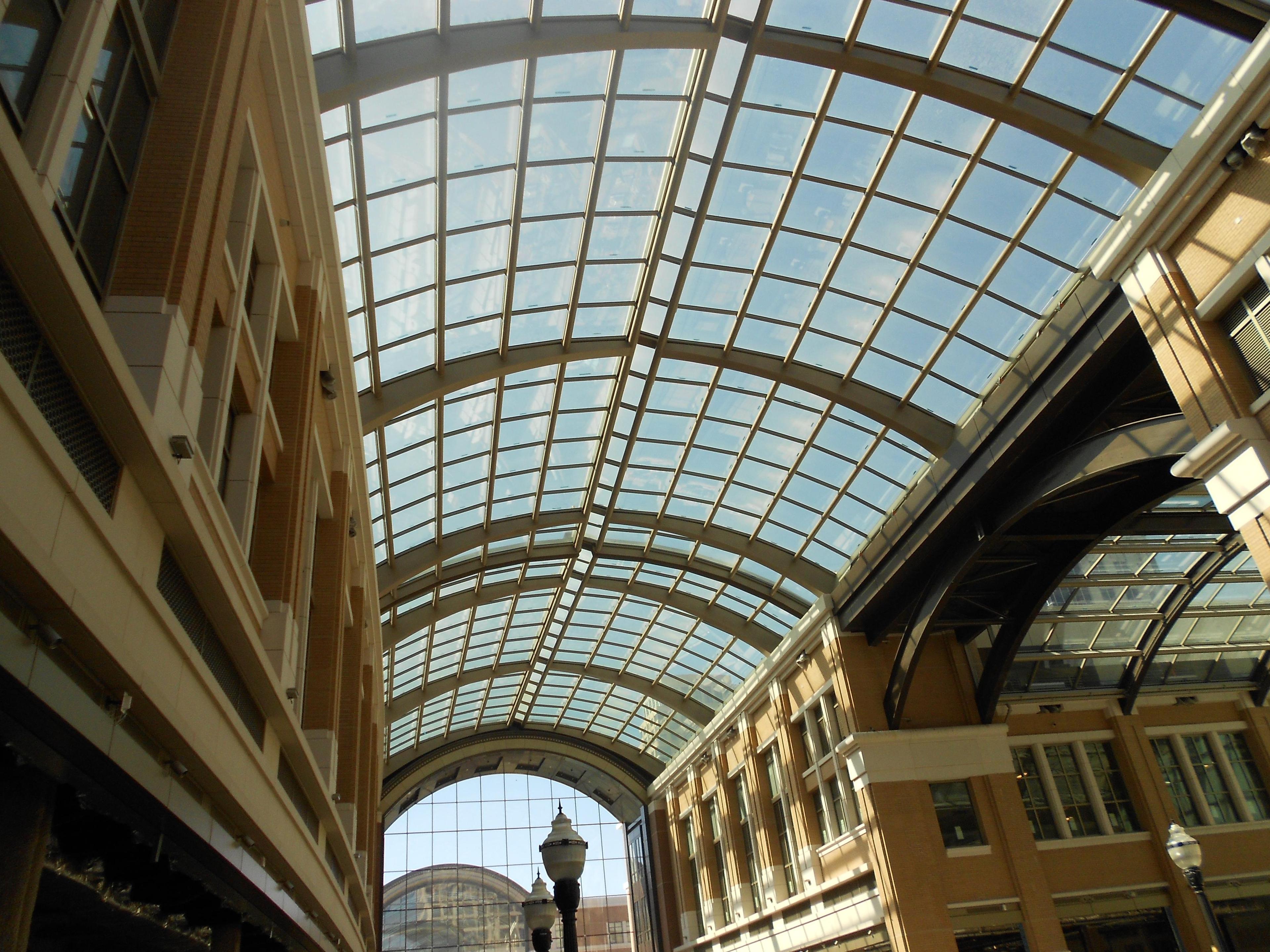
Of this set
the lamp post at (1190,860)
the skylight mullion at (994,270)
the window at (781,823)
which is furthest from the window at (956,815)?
the skylight mullion at (994,270)

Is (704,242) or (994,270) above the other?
(704,242)

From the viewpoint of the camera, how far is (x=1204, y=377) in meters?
12.9

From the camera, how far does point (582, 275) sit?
74.8 feet

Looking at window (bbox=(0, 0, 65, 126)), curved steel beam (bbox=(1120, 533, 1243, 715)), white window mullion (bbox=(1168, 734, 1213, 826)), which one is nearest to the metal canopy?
window (bbox=(0, 0, 65, 126))

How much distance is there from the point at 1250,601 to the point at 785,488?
15.5 meters

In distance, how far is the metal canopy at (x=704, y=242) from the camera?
16.4m

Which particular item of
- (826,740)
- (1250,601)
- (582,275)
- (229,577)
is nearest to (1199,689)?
(1250,601)

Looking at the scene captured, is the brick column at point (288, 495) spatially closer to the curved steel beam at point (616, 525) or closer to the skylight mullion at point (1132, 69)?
the skylight mullion at point (1132, 69)

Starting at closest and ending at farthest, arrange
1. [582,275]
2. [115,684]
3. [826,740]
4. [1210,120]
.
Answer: [115,684] < [1210,120] < [582,275] < [826,740]

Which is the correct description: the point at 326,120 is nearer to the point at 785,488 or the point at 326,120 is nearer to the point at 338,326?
the point at 338,326

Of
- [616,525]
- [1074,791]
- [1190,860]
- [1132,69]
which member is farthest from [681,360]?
[1074,791]

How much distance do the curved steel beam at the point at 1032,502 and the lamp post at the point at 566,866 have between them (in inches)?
452

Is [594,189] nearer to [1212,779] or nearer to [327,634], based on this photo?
[327,634]

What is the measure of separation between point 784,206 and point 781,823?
23.2 m
